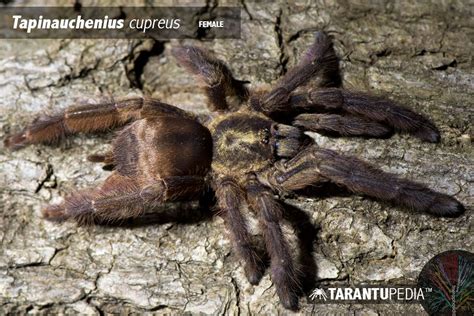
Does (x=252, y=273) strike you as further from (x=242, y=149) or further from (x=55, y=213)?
(x=55, y=213)

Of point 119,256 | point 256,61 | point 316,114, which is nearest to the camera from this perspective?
point 119,256

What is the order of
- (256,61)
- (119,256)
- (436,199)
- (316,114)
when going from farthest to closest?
1. (256,61)
2. (316,114)
3. (119,256)
4. (436,199)

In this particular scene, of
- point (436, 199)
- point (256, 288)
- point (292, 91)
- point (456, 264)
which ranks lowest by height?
point (256, 288)

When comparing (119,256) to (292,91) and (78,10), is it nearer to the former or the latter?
(292,91)

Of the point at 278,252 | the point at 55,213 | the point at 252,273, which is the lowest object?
the point at 252,273

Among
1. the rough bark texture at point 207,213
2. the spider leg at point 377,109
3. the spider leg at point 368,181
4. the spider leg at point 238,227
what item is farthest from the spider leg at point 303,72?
the spider leg at point 238,227

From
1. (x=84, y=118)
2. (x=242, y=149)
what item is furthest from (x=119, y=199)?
(x=242, y=149)

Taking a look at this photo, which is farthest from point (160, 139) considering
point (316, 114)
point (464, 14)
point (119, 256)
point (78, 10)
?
point (464, 14)
